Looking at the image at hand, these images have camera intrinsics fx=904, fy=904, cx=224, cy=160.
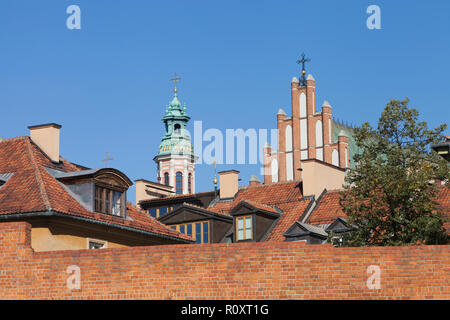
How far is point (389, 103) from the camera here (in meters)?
32.6

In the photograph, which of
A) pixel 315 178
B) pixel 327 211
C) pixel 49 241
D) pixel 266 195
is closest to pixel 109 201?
pixel 49 241

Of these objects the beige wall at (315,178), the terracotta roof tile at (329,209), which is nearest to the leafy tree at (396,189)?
the terracotta roof tile at (329,209)

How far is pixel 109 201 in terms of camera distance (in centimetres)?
3170

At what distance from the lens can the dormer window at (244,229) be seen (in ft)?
131

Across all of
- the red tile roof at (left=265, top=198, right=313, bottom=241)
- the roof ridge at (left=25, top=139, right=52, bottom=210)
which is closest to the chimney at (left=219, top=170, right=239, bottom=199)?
the red tile roof at (left=265, top=198, right=313, bottom=241)

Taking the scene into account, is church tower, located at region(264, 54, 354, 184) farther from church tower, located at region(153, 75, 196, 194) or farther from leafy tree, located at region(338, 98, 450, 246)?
church tower, located at region(153, 75, 196, 194)

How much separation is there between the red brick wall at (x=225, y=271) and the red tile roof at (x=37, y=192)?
14.8 feet

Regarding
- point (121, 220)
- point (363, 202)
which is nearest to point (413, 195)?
point (363, 202)

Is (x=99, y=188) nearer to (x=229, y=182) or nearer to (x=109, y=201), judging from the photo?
(x=109, y=201)

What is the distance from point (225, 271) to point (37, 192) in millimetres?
9310

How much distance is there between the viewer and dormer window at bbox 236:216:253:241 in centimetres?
4000

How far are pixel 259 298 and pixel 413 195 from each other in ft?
36.2

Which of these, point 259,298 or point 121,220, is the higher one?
point 121,220

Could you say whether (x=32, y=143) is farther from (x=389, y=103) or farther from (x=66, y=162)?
(x=389, y=103)
